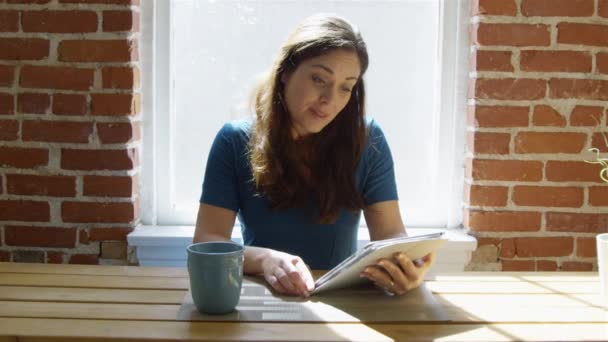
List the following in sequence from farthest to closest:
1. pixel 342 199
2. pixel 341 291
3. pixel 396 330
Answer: pixel 342 199 < pixel 341 291 < pixel 396 330

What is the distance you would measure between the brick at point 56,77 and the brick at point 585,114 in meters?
1.42

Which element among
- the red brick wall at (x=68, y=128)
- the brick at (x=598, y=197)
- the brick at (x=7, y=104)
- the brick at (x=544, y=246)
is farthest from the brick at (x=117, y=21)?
the brick at (x=598, y=197)

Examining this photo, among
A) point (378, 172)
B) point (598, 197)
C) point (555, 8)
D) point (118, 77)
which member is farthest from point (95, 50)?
point (598, 197)

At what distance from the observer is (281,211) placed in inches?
65.5

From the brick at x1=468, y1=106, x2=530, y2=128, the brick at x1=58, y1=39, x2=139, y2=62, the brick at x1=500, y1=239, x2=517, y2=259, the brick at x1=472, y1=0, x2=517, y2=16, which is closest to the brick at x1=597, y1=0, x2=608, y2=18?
the brick at x1=472, y1=0, x2=517, y2=16

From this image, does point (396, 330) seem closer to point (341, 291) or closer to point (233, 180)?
point (341, 291)

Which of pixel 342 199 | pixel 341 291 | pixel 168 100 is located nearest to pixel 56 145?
pixel 168 100

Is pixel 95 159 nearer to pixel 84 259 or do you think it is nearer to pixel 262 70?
pixel 84 259

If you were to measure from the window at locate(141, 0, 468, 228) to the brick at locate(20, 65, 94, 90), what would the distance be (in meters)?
0.21

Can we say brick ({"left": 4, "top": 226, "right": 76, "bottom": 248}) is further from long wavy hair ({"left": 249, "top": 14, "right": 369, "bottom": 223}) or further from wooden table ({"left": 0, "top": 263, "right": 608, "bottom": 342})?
long wavy hair ({"left": 249, "top": 14, "right": 369, "bottom": 223})

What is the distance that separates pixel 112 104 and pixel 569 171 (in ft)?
4.46

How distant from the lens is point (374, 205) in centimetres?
169

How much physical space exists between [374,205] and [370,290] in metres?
0.42

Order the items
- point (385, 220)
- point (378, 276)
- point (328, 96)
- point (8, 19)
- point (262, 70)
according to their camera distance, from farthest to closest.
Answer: point (262, 70)
point (8, 19)
point (385, 220)
point (328, 96)
point (378, 276)
